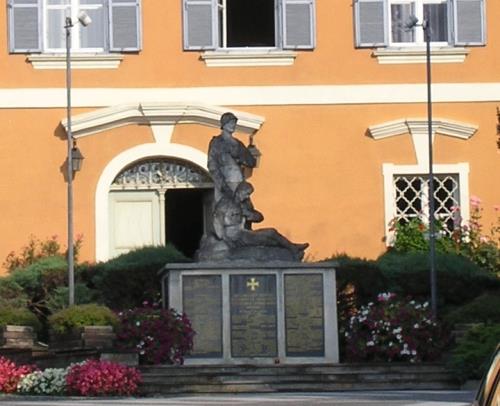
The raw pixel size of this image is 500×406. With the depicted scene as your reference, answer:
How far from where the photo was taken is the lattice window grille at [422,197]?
27.4m

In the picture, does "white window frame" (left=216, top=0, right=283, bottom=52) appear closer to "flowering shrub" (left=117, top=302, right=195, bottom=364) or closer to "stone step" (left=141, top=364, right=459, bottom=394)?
"flowering shrub" (left=117, top=302, right=195, bottom=364)

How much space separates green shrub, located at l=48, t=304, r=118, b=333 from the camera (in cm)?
2173

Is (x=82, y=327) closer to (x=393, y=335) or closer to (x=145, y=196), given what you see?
(x=393, y=335)

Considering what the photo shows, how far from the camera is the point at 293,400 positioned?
17.6 metres

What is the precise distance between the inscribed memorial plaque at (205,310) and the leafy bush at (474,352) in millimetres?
3221

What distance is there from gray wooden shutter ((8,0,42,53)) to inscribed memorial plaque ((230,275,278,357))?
7.11 metres

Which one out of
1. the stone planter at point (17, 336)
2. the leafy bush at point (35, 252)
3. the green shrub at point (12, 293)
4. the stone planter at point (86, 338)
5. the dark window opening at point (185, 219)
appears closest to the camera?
the stone planter at point (86, 338)

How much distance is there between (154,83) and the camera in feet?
89.4

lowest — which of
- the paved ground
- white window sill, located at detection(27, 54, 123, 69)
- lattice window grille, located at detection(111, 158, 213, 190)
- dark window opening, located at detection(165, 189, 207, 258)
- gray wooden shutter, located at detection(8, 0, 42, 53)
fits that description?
the paved ground

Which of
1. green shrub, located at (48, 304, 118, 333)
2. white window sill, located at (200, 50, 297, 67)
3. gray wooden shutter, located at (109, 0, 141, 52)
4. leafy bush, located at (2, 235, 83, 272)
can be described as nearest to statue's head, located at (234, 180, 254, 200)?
green shrub, located at (48, 304, 118, 333)

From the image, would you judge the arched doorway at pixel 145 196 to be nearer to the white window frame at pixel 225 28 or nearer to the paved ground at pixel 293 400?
the white window frame at pixel 225 28

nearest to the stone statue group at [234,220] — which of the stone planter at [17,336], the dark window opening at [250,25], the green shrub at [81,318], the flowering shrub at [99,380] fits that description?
the green shrub at [81,318]

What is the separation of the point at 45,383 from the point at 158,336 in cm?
237

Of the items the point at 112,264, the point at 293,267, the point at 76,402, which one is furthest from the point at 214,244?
the point at 76,402
